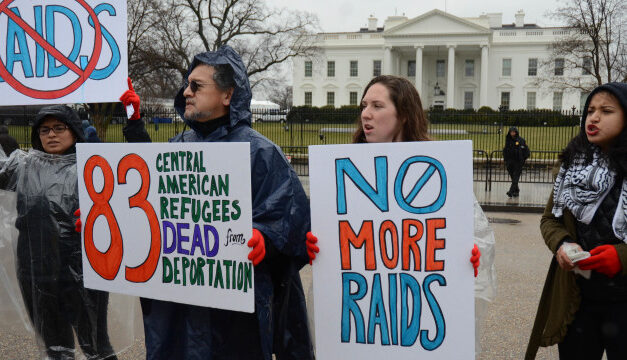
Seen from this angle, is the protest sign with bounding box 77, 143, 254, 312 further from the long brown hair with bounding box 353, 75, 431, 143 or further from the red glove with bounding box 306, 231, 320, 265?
the long brown hair with bounding box 353, 75, 431, 143

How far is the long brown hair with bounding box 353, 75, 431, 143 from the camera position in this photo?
2.73 meters

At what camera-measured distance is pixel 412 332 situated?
91.7 inches

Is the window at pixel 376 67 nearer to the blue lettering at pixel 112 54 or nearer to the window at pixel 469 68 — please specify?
the window at pixel 469 68

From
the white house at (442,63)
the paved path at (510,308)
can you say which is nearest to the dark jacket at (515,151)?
the paved path at (510,308)

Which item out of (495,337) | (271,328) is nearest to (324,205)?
(271,328)

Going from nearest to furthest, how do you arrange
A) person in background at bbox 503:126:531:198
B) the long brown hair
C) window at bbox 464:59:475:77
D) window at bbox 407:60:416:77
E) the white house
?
the long brown hair
person in background at bbox 503:126:531:198
the white house
window at bbox 464:59:475:77
window at bbox 407:60:416:77

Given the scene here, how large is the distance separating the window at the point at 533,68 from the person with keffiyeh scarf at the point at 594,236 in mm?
69290

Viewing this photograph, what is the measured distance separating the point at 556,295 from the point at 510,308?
7.97ft

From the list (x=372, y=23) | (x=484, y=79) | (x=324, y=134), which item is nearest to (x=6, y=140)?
(x=324, y=134)

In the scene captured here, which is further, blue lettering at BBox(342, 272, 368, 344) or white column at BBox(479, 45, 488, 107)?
white column at BBox(479, 45, 488, 107)

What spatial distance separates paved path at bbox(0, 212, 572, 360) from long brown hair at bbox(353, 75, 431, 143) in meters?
1.97

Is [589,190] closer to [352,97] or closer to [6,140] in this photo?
[6,140]

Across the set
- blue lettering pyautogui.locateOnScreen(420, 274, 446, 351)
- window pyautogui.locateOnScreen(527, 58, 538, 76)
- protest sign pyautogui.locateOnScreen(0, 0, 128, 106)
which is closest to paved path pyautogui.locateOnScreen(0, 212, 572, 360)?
protest sign pyautogui.locateOnScreen(0, 0, 128, 106)

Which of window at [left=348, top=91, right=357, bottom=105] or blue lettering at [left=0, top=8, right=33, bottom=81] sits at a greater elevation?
window at [left=348, top=91, right=357, bottom=105]
